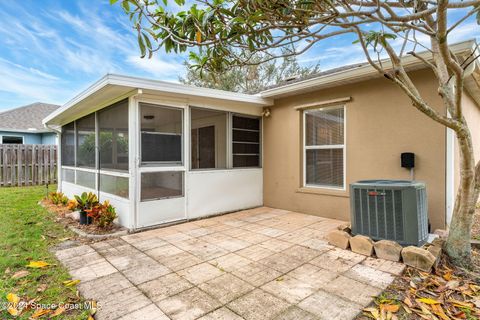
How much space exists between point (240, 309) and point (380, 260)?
195 cm

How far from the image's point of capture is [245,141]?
6230 millimetres

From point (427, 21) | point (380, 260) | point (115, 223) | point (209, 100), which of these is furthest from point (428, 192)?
point (115, 223)

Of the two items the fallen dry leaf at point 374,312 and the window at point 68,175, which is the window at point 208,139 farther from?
the window at point 68,175

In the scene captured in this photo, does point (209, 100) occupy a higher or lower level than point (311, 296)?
higher

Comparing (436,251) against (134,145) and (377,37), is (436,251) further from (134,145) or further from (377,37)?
(134,145)

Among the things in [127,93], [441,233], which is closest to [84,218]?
[127,93]

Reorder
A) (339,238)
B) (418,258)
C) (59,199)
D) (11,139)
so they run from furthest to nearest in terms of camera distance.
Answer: (11,139) < (59,199) < (339,238) < (418,258)

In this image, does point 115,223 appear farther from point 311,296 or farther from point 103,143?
point 311,296

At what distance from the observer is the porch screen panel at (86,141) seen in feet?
19.0

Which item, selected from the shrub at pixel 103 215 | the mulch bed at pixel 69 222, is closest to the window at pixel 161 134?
the shrub at pixel 103 215

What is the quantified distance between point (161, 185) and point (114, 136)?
1.32 metres

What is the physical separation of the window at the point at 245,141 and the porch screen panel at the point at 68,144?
443 centimetres

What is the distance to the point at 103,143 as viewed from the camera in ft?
17.4

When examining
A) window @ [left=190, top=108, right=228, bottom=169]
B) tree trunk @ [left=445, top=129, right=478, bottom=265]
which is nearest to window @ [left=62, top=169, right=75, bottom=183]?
window @ [left=190, top=108, right=228, bottom=169]
